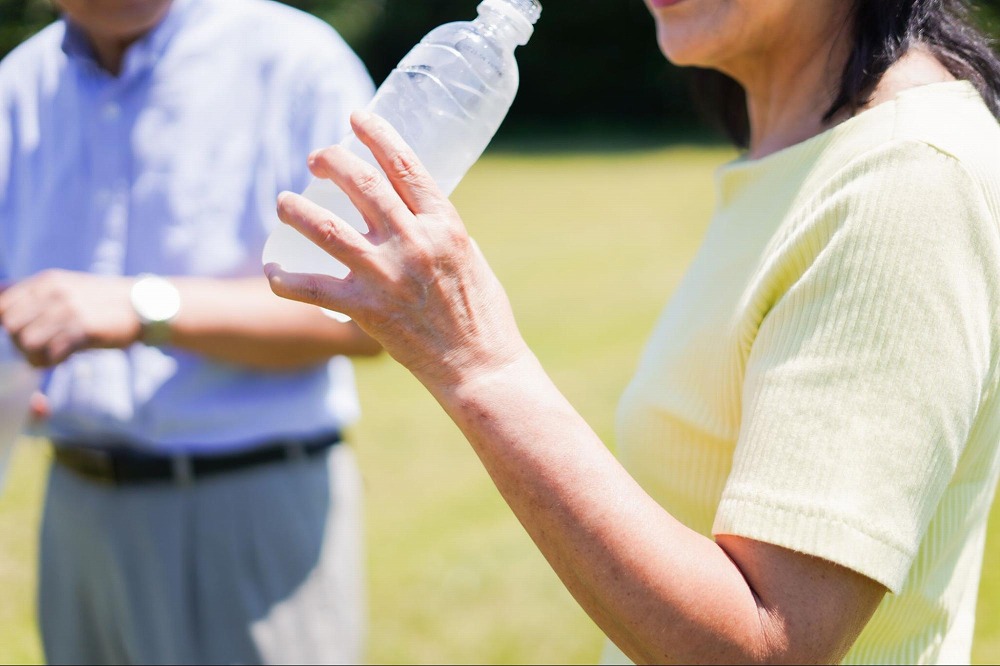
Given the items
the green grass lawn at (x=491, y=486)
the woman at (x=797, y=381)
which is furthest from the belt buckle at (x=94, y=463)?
the woman at (x=797, y=381)

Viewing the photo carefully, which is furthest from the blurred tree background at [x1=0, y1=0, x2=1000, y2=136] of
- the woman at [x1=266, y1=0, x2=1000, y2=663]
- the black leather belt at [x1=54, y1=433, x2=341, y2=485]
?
the woman at [x1=266, y1=0, x2=1000, y2=663]

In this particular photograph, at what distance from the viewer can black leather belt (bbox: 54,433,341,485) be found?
2279 millimetres

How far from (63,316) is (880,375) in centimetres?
158

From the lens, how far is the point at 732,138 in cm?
252

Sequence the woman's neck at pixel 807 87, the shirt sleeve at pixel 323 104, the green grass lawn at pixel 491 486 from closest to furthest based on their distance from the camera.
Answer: the woman's neck at pixel 807 87 → the shirt sleeve at pixel 323 104 → the green grass lawn at pixel 491 486

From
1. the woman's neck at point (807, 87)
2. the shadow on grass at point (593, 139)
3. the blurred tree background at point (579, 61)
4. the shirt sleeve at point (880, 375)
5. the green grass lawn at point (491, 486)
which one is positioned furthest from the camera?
the blurred tree background at point (579, 61)

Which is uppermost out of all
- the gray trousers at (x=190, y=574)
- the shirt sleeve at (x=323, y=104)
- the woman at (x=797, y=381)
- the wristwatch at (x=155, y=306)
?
the woman at (x=797, y=381)

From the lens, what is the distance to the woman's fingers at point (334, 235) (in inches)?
48.1

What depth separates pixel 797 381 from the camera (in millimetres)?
1162

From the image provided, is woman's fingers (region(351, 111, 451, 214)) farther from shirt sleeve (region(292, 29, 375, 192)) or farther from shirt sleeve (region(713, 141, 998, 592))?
shirt sleeve (region(292, 29, 375, 192))

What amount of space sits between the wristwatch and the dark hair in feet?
4.48

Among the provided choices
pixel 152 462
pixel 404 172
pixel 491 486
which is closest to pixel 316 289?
pixel 404 172

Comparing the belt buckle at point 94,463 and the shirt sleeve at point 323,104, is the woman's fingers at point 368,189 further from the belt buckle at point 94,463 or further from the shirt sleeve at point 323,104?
the belt buckle at point 94,463

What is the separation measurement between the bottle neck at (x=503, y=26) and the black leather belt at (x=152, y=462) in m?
1.13
